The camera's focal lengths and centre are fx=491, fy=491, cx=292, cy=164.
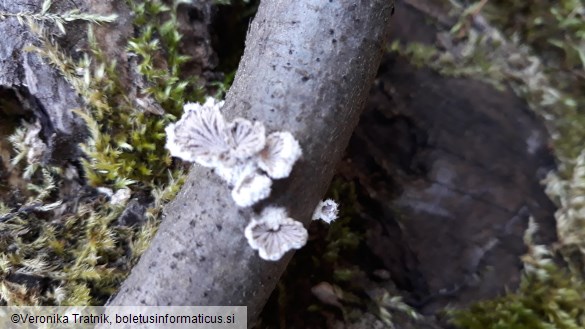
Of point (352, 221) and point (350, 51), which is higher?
point (350, 51)

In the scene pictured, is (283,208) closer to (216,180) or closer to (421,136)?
(216,180)

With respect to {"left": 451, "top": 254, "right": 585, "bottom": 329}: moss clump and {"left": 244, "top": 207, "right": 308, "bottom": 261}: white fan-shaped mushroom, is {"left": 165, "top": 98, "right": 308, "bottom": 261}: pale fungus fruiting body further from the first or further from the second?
{"left": 451, "top": 254, "right": 585, "bottom": 329}: moss clump

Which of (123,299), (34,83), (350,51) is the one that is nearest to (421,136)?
(350,51)

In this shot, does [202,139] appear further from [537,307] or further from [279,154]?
[537,307]

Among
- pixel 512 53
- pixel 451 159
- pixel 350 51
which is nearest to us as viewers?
pixel 350 51

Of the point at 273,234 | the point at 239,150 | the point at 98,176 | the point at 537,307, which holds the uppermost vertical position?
the point at 239,150

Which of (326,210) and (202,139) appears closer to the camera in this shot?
(202,139)

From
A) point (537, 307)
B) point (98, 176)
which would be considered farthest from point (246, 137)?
point (537, 307)

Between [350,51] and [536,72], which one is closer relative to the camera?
[350,51]
